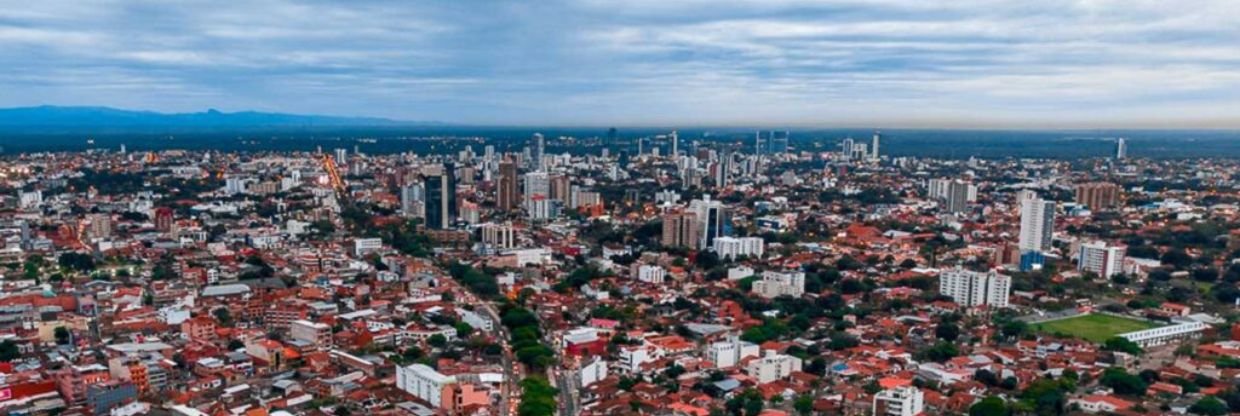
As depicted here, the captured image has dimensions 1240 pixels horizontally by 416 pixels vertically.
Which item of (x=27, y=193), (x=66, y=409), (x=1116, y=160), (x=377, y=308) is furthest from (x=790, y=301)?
(x=1116, y=160)

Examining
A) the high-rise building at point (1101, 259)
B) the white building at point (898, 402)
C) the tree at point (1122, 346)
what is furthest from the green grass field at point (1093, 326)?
the white building at point (898, 402)

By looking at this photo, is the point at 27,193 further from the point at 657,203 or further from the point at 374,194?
the point at 657,203

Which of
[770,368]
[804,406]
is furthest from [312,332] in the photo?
[804,406]

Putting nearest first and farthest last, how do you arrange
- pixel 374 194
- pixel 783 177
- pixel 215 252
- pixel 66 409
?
1. pixel 66 409
2. pixel 215 252
3. pixel 374 194
4. pixel 783 177

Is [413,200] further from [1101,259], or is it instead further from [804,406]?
[804,406]

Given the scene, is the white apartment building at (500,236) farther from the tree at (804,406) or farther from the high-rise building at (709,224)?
the tree at (804,406)

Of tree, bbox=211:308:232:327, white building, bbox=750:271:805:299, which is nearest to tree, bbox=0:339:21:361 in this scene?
tree, bbox=211:308:232:327

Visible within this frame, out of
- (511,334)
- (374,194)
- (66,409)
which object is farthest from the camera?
(374,194)
